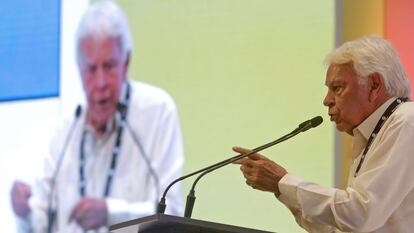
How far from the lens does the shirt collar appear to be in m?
2.63

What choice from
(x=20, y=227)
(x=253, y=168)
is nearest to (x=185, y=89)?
(x=20, y=227)

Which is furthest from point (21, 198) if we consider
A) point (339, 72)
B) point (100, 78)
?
point (339, 72)

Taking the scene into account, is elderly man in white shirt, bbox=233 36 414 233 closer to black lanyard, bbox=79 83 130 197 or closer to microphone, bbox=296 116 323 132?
microphone, bbox=296 116 323 132

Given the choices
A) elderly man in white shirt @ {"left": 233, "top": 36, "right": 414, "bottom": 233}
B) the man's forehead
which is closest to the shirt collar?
elderly man in white shirt @ {"left": 233, "top": 36, "right": 414, "bottom": 233}

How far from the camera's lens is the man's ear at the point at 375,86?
2.65 metres

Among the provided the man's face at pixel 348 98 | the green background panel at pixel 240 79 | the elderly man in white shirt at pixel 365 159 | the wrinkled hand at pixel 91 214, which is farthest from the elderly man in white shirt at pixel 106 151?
the man's face at pixel 348 98

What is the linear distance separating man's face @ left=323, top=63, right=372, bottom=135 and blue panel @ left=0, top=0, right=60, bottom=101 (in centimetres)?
128

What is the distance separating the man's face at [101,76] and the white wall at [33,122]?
6 centimetres

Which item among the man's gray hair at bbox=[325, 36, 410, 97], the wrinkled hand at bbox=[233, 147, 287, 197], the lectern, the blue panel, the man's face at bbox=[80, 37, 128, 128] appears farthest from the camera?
the blue panel

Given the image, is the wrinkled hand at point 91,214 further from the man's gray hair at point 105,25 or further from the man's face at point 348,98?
the man's face at point 348,98

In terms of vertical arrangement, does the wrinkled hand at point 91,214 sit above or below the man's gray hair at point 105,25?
below

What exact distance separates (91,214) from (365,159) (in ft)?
3.78

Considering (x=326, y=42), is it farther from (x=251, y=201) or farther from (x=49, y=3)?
(x=49, y=3)

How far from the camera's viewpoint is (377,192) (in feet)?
8.02
